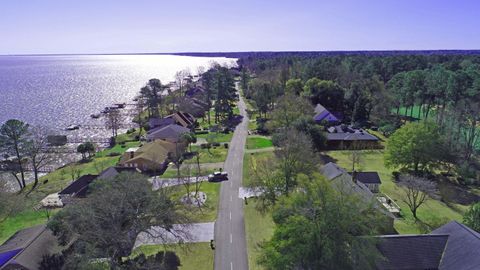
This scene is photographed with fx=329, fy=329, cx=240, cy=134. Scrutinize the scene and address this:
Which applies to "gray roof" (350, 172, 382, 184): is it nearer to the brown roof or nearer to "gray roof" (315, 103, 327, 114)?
the brown roof

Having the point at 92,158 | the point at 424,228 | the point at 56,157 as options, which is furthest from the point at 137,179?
the point at 56,157

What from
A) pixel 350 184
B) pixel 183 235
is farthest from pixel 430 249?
pixel 183 235

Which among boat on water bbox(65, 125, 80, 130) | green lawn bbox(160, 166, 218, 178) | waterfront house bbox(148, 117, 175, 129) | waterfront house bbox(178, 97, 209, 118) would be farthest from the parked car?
boat on water bbox(65, 125, 80, 130)

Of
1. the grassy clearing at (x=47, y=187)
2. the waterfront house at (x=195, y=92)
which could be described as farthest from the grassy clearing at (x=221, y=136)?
the waterfront house at (x=195, y=92)

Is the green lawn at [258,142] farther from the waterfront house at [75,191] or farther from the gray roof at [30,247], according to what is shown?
the gray roof at [30,247]

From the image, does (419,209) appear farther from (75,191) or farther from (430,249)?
(75,191)

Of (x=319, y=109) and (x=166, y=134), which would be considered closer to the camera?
(x=166, y=134)

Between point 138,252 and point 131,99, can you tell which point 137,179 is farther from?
point 131,99
